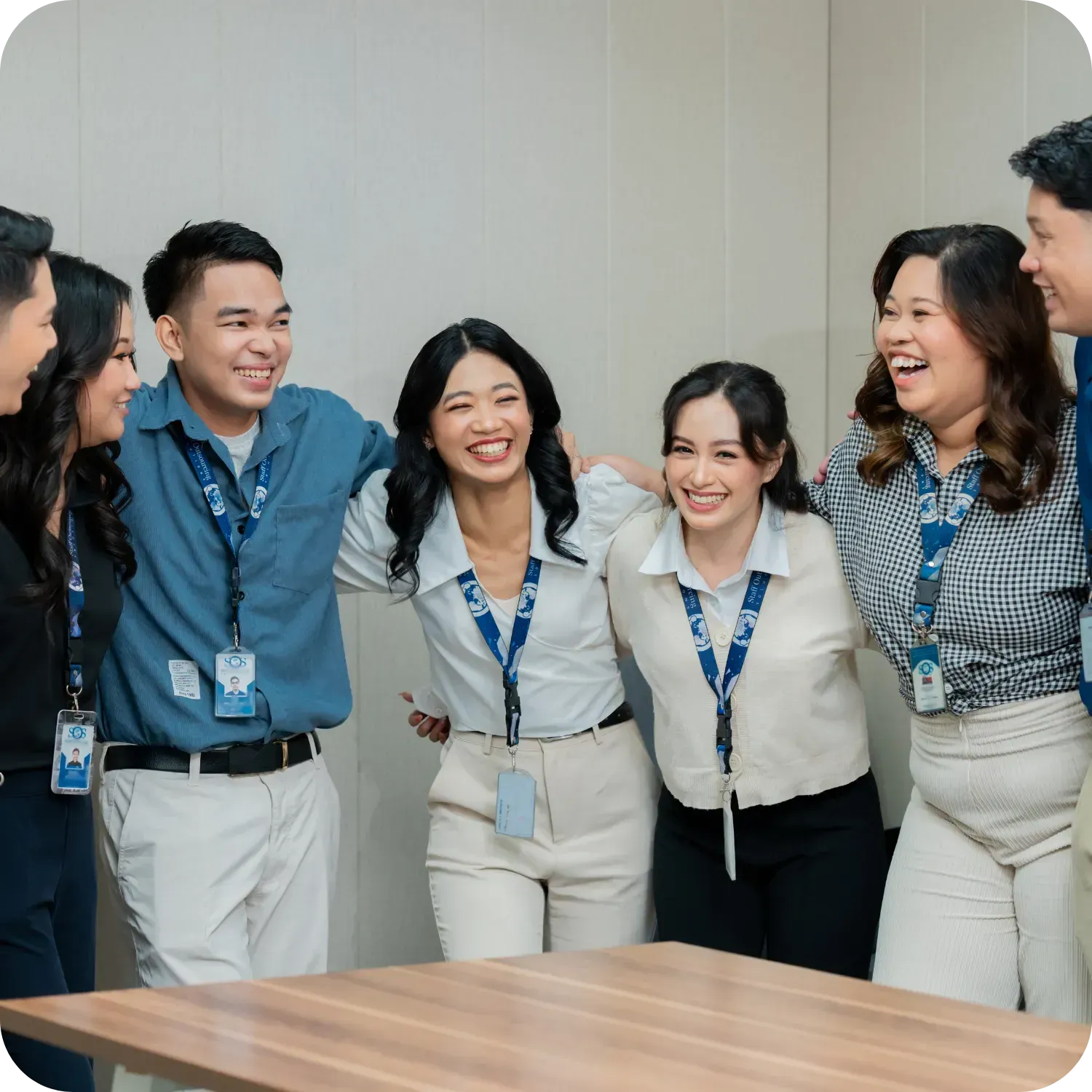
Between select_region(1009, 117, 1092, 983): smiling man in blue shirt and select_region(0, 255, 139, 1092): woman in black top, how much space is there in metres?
1.59

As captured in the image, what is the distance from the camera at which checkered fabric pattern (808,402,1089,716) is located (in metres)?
2.67

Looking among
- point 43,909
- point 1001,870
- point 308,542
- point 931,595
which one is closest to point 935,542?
point 931,595

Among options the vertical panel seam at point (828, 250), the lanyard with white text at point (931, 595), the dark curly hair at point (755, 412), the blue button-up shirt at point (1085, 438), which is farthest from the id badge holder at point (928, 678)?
the vertical panel seam at point (828, 250)

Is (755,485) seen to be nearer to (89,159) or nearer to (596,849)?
(596,849)

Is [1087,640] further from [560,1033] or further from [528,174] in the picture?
[528,174]

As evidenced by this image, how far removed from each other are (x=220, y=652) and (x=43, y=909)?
59 centimetres

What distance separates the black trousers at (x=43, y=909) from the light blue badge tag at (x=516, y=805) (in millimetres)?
833

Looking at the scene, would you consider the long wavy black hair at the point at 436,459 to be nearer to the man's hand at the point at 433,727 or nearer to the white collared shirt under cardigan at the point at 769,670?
the white collared shirt under cardigan at the point at 769,670

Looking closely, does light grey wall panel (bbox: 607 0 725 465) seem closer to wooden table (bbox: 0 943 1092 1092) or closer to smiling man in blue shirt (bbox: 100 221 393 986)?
smiling man in blue shirt (bbox: 100 221 393 986)

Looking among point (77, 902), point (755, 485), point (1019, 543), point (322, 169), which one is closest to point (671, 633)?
point (755, 485)

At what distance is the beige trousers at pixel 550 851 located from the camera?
314 cm

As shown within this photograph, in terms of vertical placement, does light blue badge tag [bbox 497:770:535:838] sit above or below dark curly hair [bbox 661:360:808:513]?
below

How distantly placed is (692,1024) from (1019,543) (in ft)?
3.99

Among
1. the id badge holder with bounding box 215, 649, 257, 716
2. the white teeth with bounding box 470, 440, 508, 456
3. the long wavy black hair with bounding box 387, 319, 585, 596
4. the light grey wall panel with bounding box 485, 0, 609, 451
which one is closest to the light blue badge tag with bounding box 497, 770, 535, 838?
the long wavy black hair with bounding box 387, 319, 585, 596
